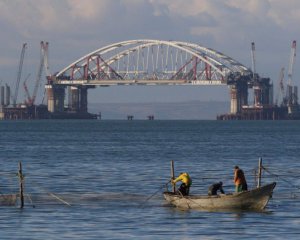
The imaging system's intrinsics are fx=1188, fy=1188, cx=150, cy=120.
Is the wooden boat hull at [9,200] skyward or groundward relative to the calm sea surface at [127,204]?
skyward

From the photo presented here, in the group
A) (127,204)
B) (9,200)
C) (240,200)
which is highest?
(240,200)

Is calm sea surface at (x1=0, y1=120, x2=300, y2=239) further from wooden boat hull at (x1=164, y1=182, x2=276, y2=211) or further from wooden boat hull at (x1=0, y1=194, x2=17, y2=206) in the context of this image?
wooden boat hull at (x1=0, y1=194, x2=17, y2=206)

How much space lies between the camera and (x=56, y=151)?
134 meters

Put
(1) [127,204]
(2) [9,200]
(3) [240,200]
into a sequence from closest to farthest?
(3) [240,200], (2) [9,200], (1) [127,204]

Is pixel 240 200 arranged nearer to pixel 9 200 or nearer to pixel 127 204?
pixel 127 204

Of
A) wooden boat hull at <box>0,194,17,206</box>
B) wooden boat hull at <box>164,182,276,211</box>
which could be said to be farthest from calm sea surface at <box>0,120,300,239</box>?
wooden boat hull at <box>0,194,17,206</box>

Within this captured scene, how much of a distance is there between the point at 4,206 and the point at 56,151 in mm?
75014

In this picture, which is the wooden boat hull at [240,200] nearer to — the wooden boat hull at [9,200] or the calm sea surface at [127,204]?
the calm sea surface at [127,204]

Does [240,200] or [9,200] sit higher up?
[240,200]

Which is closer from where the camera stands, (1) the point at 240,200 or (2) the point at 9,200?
(1) the point at 240,200

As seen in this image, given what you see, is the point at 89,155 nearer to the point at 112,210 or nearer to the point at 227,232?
the point at 112,210

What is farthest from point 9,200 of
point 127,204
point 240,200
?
point 240,200

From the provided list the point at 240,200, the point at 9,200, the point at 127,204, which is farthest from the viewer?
the point at 127,204

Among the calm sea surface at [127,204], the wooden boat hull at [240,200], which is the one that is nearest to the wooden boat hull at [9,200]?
the calm sea surface at [127,204]
